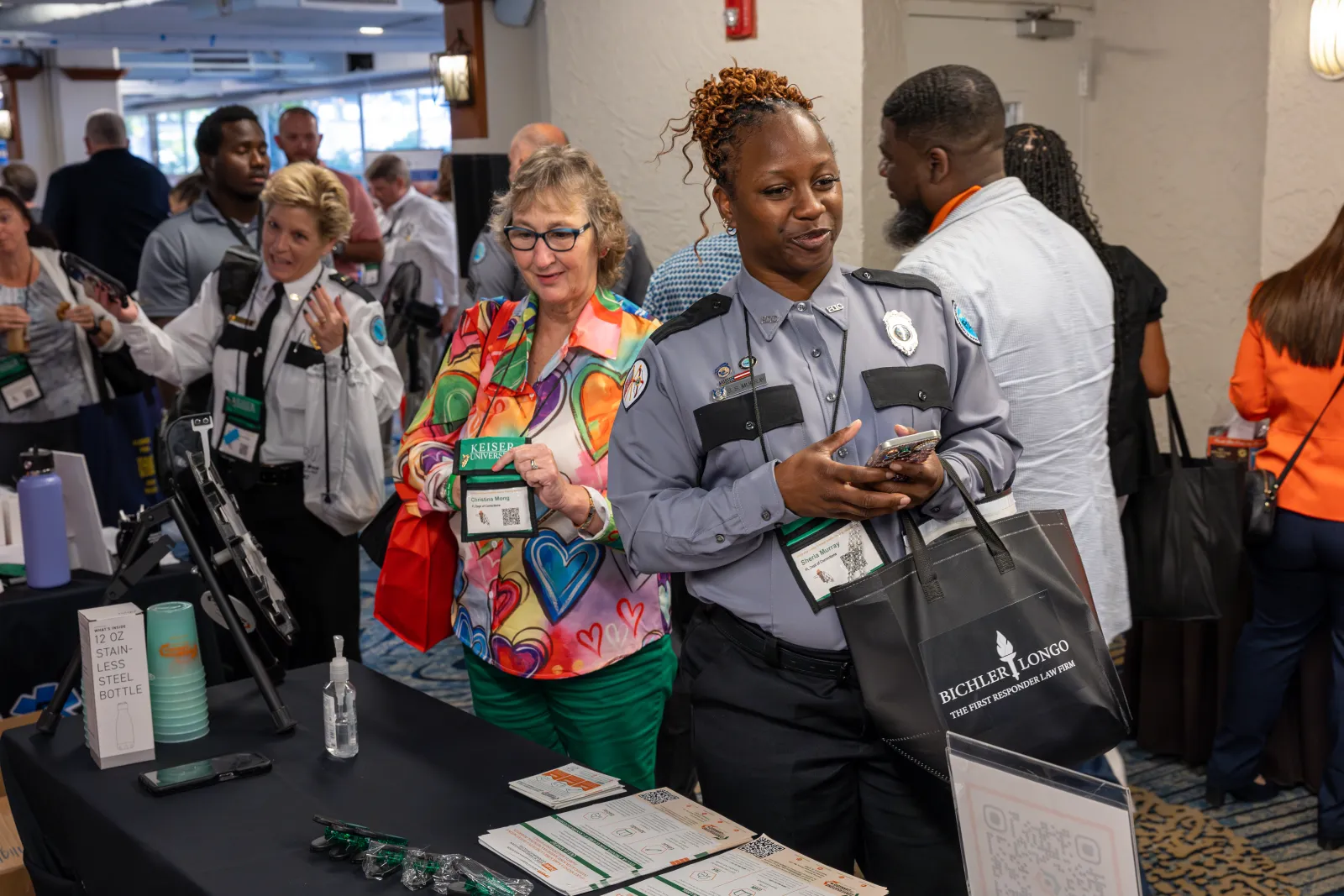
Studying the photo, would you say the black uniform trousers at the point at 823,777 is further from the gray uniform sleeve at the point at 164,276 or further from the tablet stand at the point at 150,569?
the gray uniform sleeve at the point at 164,276

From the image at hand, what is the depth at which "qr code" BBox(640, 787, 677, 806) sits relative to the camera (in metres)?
1.84

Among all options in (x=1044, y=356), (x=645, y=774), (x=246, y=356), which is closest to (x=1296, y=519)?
(x=1044, y=356)

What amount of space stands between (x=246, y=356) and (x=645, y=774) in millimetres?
1629

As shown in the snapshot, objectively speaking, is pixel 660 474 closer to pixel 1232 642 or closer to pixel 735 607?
pixel 735 607

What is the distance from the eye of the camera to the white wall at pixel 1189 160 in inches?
193

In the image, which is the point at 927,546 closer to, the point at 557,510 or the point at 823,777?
the point at 823,777

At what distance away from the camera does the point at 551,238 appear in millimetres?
2377

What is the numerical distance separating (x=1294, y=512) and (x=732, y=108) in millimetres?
2193

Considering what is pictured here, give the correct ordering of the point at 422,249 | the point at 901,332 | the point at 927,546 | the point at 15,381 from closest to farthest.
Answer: the point at 927,546, the point at 901,332, the point at 15,381, the point at 422,249

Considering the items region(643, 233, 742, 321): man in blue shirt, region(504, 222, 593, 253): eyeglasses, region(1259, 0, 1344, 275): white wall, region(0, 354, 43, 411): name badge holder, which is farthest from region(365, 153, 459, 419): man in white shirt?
region(504, 222, 593, 253): eyeglasses

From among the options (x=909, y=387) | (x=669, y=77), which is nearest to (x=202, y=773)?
(x=909, y=387)

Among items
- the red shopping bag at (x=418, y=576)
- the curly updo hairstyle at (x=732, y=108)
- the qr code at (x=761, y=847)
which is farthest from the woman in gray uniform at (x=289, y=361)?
the qr code at (x=761, y=847)

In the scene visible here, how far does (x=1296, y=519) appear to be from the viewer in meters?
3.28

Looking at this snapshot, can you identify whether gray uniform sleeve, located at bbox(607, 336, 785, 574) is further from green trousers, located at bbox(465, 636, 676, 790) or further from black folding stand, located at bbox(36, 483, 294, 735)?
black folding stand, located at bbox(36, 483, 294, 735)
